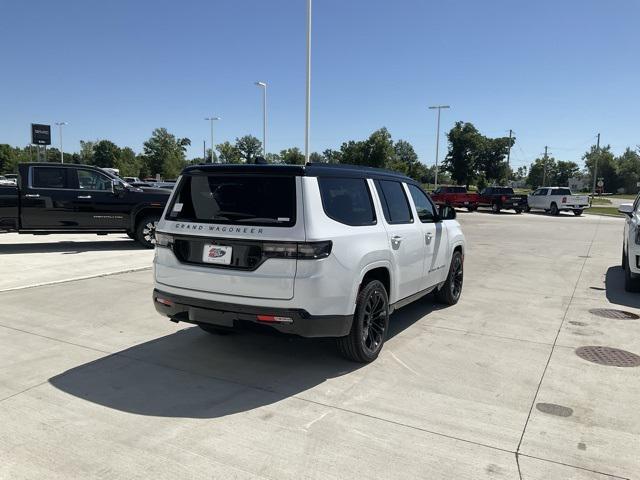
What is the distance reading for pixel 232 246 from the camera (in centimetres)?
408

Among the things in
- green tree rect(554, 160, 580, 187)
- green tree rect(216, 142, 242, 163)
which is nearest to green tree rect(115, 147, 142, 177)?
green tree rect(216, 142, 242, 163)

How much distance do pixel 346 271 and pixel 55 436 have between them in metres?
2.38

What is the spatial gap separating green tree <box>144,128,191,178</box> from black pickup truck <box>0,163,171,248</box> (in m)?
60.7

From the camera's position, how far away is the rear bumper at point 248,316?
393cm

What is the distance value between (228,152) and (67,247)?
60101 mm

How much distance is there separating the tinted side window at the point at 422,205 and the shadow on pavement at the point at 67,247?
858cm

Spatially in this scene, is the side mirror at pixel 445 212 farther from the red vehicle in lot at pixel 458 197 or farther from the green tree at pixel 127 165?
the green tree at pixel 127 165

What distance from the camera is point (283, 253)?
3898 mm

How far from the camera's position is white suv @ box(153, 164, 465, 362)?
154 inches

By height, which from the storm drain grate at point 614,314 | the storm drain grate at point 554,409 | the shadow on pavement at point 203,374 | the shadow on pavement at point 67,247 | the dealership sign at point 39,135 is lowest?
the storm drain grate at point 554,409

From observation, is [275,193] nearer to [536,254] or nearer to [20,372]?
[20,372]

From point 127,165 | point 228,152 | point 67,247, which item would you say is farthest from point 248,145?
point 67,247

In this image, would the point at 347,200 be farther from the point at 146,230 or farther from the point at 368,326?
the point at 146,230

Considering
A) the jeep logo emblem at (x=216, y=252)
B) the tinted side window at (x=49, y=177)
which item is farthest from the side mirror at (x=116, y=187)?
the jeep logo emblem at (x=216, y=252)
